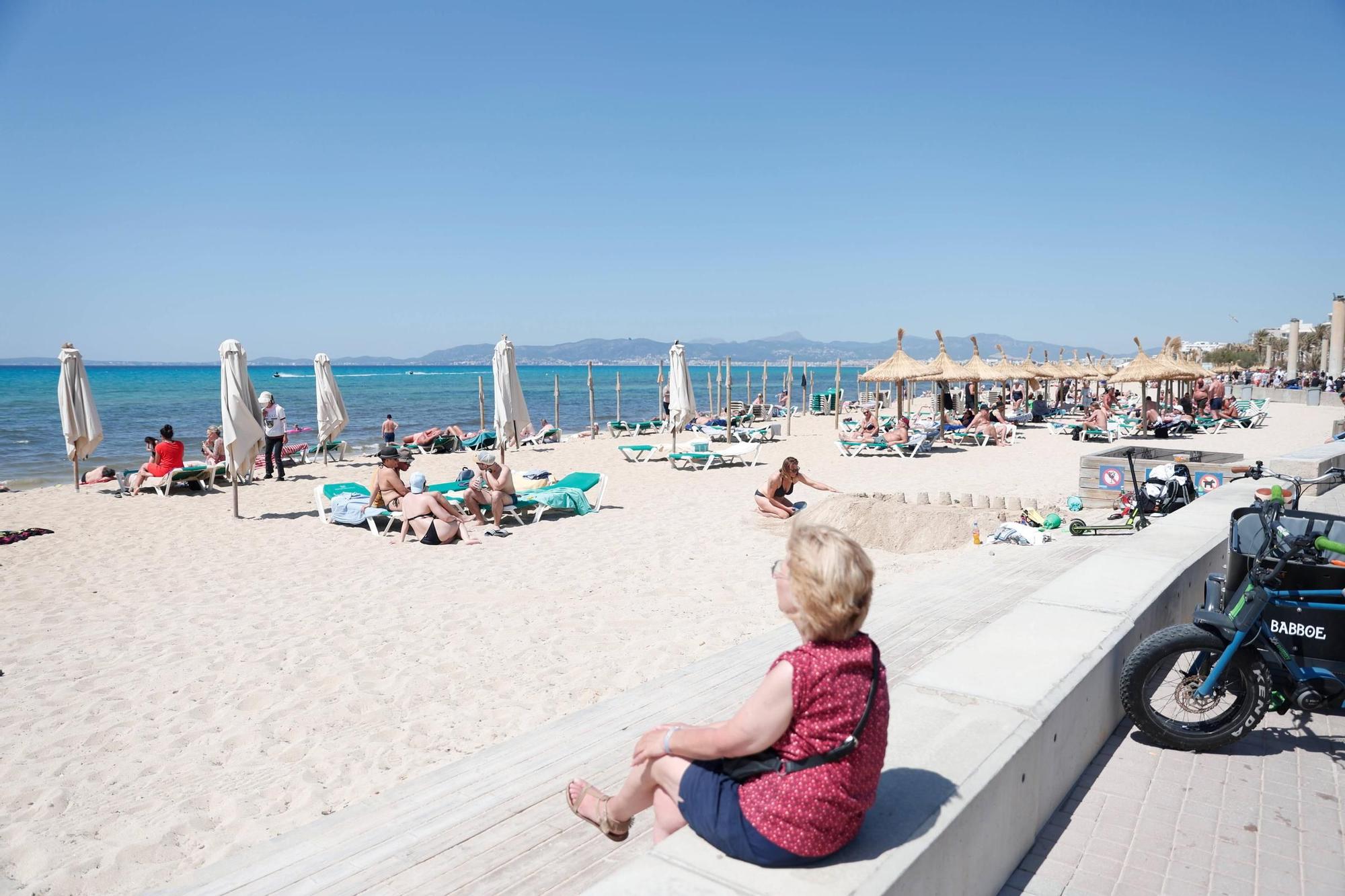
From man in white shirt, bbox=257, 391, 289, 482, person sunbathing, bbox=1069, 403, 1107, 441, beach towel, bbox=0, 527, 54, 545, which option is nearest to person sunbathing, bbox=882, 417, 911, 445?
person sunbathing, bbox=1069, 403, 1107, 441

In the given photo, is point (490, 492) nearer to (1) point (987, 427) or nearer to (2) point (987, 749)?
(2) point (987, 749)

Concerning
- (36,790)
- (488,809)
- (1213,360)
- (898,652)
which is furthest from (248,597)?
(1213,360)

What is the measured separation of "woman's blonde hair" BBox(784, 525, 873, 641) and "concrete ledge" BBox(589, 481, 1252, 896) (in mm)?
458

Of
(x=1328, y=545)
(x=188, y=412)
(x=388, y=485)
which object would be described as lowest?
(x=188, y=412)

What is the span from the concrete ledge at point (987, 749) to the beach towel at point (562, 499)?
652 centimetres

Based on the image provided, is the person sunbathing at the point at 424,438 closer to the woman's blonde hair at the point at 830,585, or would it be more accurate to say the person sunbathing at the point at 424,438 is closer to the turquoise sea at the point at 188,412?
the turquoise sea at the point at 188,412

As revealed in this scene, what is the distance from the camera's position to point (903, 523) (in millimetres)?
7984

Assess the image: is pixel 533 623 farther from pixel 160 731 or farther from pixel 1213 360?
pixel 1213 360

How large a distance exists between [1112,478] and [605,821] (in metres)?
8.20

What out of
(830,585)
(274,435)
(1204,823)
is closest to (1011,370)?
(274,435)

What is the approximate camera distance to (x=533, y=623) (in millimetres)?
5379

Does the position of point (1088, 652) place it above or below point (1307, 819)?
above

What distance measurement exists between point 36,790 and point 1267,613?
4915 millimetres

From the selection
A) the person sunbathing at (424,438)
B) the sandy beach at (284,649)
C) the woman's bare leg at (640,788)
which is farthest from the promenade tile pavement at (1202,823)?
the person sunbathing at (424,438)
